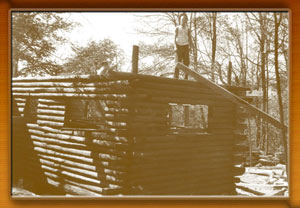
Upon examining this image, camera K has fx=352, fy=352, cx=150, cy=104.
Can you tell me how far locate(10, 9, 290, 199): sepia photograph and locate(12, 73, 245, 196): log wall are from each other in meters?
0.01

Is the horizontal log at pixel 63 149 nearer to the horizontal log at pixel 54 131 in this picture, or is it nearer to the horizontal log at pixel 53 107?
the horizontal log at pixel 54 131

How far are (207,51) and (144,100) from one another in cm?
106

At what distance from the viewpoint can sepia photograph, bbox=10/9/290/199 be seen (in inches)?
168

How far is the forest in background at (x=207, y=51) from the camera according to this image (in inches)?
168

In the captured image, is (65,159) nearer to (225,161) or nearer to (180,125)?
(180,125)

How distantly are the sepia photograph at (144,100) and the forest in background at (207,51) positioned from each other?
12 millimetres

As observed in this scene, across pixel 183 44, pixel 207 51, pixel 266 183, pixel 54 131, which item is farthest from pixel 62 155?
pixel 266 183

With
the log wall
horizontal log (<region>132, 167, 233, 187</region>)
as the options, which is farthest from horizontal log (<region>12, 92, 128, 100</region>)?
horizontal log (<region>132, 167, 233, 187</region>)

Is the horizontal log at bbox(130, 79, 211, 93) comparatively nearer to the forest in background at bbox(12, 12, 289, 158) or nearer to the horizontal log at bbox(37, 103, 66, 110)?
the forest in background at bbox(12, 12, 289, 158)

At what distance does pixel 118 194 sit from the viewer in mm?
4285

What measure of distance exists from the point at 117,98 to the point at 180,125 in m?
0.90

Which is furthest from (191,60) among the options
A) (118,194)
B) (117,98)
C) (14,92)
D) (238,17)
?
(14,92)

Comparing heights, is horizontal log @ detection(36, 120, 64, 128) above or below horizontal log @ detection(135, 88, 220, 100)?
below

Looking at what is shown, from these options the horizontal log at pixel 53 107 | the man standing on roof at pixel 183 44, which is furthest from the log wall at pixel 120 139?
the man standing on roof at pixel 183 44
